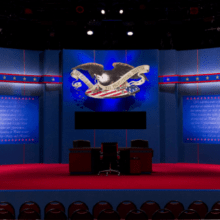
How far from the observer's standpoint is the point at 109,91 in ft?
40.2

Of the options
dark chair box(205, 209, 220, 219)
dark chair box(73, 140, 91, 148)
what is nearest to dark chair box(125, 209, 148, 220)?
dark chair box(205, 209, 220, 219)

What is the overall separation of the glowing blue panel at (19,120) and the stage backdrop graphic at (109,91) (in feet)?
4.12

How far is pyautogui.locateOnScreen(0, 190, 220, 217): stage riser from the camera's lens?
5.99 meters

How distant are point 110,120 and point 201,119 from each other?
3.50 meters

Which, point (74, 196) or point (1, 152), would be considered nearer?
point (74, 196)

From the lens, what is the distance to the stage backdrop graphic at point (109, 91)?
12.2 metres

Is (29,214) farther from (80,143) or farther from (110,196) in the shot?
(80,143)

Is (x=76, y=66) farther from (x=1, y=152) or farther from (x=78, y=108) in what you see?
(x=1, y=152)

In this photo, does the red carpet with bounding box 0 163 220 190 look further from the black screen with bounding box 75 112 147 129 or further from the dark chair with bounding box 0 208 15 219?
the black screen with bounding box 75 112 147 129

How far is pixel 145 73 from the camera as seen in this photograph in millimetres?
12438
